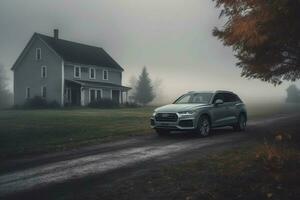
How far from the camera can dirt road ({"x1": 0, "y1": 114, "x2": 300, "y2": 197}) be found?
8.80m

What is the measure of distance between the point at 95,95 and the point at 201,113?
3991 centimetres

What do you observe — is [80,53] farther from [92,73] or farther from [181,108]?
[181,108]

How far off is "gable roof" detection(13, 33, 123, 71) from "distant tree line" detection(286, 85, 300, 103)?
5516 centimetres

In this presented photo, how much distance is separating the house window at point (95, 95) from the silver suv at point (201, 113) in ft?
120

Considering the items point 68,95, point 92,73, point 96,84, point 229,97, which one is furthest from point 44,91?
point 229,97

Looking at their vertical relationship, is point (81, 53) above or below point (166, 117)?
above

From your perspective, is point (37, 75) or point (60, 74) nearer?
point (60, 74)

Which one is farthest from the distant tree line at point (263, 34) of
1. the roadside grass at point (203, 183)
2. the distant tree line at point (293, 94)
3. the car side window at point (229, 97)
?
the distant tree line at point (293, 94)

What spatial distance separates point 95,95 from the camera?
55.8m

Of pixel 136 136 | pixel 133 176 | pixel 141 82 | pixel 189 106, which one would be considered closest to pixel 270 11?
pixel 189 106

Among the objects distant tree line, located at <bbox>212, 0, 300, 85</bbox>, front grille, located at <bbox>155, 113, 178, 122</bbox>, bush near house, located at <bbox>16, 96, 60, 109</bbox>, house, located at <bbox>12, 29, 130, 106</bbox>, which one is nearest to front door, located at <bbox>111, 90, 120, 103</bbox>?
house, located at <bbox>12, 29, 130, 106</bbox>

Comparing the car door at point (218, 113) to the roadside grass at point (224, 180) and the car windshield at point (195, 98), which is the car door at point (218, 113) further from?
the roadside grass at point (224, 180)

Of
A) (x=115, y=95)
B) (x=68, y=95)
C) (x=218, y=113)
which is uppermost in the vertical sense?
(x=115, y=95)

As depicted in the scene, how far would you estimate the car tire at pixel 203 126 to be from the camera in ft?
55.2
